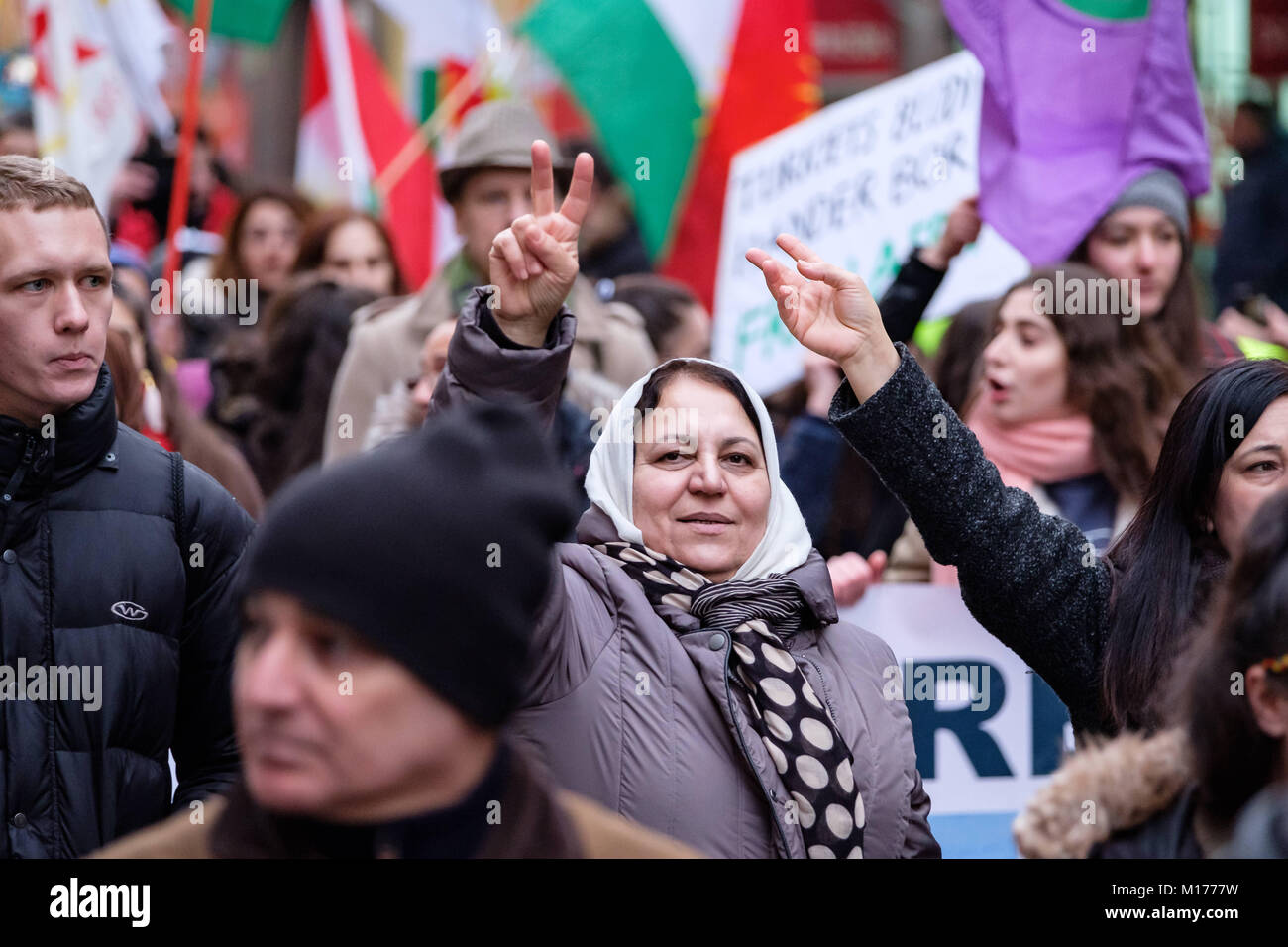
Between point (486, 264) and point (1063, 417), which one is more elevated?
point (486, 264)

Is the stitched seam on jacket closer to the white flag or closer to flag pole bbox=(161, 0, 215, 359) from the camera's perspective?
flag pole bbox=(161, 0, 215, 359)

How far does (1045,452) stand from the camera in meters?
4.55

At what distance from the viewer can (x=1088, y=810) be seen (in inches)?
83.7

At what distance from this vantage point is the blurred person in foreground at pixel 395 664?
65.8 inches

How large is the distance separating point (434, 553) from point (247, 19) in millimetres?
6384

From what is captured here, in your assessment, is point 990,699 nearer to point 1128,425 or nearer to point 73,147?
point 1128,425

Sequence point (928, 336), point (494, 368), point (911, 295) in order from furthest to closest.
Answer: point (928, 336) < point (911, 295) < point (494, 368)

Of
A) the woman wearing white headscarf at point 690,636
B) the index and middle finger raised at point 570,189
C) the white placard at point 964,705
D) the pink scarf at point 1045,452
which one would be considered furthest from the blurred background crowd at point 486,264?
the index and middle finger raised at point 570,189

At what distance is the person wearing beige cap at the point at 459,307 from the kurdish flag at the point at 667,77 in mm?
1022

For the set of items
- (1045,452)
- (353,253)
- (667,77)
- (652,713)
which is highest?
(667,77)

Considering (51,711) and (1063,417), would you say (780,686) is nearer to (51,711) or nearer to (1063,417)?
(51,711)

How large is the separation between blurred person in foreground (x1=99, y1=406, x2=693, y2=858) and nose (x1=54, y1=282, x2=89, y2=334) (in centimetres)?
109

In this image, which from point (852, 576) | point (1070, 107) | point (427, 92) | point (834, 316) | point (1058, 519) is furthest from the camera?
point (427, 92)

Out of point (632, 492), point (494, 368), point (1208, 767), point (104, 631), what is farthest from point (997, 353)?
point (104, 631)
